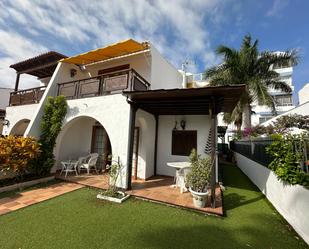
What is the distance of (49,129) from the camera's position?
31.1 feet

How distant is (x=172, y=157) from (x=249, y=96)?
11.1m

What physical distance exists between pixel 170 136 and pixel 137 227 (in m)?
6.17

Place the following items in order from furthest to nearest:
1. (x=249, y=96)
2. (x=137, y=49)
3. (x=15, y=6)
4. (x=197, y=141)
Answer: (x=249, y=96) → (x=137, y=49) → (x=197, y=141) → (x=15, y=6)

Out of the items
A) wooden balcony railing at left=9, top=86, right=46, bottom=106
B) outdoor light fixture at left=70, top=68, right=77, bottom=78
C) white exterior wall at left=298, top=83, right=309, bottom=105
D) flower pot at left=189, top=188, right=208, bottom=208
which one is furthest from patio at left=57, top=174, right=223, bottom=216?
white exterior wall at left=298, top=83, right=309, bottom=105

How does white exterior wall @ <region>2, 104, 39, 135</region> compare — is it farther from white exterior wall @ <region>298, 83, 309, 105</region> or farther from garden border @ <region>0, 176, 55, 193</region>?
white exterior wall @ <region>298, 83, 309, 105</region>

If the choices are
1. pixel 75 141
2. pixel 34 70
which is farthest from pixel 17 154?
pixel 34 70

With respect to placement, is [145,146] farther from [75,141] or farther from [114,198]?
[75,141]

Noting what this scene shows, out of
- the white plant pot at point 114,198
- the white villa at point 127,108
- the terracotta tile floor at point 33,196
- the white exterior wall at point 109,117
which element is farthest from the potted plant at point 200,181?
the terracotta tile floor at point 33,196

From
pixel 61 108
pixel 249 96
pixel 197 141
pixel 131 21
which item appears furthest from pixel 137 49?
pixel 249 96

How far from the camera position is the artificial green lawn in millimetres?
3939

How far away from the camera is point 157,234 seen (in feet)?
14.1

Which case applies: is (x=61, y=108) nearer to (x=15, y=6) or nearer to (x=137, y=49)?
(x=15, y=6)

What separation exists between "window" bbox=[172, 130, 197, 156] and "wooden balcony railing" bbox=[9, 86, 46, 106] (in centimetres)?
975

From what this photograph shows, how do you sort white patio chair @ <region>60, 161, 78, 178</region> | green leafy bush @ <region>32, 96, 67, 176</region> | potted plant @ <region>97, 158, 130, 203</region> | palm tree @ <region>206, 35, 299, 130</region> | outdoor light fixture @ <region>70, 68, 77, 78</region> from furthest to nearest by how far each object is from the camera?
palm tree @ <region>206, 35, 299, 130</region> < outdoor light fixture @ <region>70, 68, 77, 78</region> < white patio chair @ <region>60, 161, 78, 178</region> < green leafy bush @ <region>32, 96, 67, 176</region> < potted plant @ <region>97, 158, 130, 203</region>
